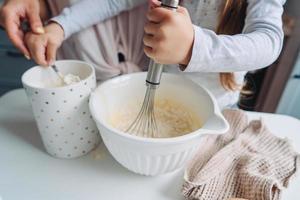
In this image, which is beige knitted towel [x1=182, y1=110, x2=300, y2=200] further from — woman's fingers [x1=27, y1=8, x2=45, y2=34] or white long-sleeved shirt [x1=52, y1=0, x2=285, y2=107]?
woman's fingers [x1=27, y1=8, x2=45, y2=34]

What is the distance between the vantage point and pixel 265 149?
0.48 meters

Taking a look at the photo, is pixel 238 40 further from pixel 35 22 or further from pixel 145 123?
pixel 35 22

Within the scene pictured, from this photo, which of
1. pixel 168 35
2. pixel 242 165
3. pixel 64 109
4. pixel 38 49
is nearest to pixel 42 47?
pixel 38 49

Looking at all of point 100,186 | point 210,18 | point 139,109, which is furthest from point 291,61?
point 100,186

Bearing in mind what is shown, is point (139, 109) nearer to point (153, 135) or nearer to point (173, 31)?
point (153, 135)

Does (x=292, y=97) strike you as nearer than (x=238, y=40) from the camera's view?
No

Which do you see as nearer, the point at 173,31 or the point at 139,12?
the point at 173,31

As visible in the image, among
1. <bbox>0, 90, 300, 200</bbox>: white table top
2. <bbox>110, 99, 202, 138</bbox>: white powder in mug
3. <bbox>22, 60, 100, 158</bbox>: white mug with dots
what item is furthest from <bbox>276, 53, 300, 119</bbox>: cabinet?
<bbox>22, 60, 100, 158</bbox>: white mug with dots

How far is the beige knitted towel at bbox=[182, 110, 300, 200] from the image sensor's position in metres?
0.40

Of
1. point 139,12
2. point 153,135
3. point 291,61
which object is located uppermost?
point 139,12

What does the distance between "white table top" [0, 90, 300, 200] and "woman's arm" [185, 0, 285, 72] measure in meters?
0.18

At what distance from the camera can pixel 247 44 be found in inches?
15.3

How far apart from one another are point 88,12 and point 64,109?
23cm

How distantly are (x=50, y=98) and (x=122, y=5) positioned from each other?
0.88 ft
